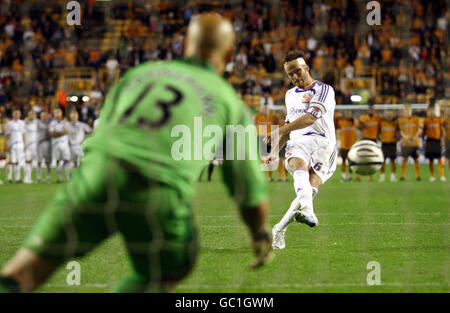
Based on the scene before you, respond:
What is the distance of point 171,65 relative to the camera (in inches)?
112

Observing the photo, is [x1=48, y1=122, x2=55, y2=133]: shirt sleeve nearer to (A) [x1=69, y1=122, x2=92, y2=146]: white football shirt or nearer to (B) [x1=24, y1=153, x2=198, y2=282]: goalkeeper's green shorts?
(A) [x1=69, y1=122, x2=92, y2=146]: white football shirt

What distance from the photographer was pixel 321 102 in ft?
22.0

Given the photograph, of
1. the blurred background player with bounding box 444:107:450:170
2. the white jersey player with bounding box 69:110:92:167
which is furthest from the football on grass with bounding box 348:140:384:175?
the blurred background player with bounding box 444:107:450:170

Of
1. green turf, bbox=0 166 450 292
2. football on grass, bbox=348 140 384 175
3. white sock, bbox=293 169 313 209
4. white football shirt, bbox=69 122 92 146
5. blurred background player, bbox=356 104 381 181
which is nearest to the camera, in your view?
green turf, bbox=0 166 450 292

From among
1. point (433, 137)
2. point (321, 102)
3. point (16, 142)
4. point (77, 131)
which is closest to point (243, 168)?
point (321, 102)

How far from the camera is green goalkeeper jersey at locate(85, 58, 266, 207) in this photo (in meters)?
2.71

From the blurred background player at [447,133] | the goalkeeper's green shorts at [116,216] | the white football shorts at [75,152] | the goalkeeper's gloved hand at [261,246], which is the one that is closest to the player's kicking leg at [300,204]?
the goalkeeper's gloved hand at [261,246]

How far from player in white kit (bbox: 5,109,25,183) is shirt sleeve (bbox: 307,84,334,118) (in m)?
12.2

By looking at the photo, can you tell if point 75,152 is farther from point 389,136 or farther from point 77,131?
point 389,136

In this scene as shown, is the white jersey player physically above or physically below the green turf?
above

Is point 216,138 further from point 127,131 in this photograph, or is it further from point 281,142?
point 281,142

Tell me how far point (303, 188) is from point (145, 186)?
3.99 m

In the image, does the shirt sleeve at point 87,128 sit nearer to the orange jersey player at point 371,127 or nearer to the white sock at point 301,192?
the orange jersey player at point 371,127

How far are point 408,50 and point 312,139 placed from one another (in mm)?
19225
